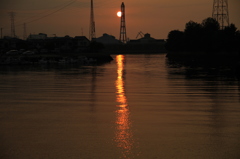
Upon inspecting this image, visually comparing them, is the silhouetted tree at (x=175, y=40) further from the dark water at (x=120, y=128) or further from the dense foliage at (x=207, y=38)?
the dark water at (x=120, y=128)

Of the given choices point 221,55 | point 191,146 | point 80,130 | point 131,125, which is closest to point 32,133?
point 80,130

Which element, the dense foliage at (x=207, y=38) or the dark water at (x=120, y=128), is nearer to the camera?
the dark water at (x=120, y=128)

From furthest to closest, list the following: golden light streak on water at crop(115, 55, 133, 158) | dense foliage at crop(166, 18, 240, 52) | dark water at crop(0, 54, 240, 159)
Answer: dense foliage at crop(166, 18, 240, 52) < golden light streak on water at crop(115, 55, 133, 158) < dark water at crop(0, 54, 240, 159)

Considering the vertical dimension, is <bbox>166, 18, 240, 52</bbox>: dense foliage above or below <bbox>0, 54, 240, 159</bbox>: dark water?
above

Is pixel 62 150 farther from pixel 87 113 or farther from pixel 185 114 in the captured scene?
pixel 185 114

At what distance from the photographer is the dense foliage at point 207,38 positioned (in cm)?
11185

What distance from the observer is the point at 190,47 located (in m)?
138

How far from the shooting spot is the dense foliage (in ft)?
367

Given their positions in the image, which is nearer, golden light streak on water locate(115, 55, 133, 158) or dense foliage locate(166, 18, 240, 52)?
golden light streak on water locate(115, 55, 133, 158)

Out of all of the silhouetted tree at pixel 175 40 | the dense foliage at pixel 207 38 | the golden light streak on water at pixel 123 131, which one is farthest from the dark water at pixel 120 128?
the silhouetted tree at pixel 175 40

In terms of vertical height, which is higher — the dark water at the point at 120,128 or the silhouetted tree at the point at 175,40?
the silhouetted tree at the point at 175,40

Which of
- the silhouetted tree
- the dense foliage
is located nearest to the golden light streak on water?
the dense foliage

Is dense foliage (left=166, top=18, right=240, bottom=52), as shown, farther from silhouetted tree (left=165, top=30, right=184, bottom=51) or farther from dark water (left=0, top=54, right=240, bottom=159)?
dark water (left=0, top=54, right=240, bottom=159)

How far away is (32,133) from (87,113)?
4606mm
